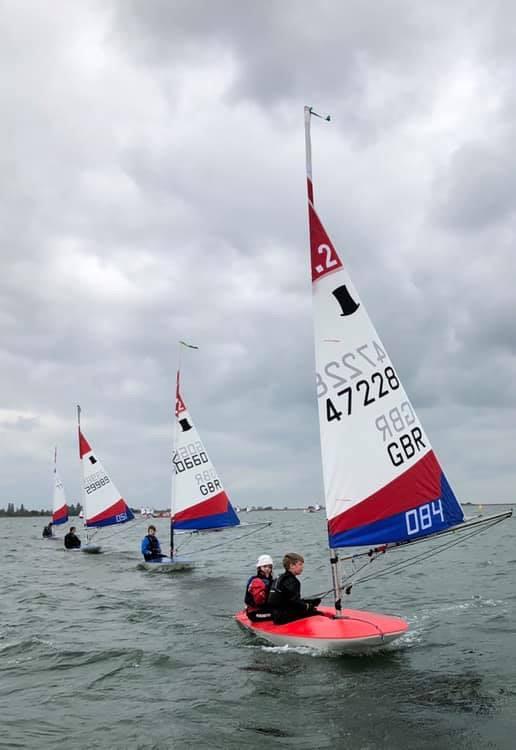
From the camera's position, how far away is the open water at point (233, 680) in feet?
20.4

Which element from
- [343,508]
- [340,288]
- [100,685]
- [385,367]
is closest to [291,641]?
[343,508]

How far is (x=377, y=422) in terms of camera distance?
360 inches

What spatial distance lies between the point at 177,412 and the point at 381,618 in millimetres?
13170

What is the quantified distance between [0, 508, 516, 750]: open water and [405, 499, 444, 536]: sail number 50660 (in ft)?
5.71

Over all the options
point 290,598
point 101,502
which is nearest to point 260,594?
point 290,598

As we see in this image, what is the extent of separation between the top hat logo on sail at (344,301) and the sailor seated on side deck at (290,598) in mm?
3597

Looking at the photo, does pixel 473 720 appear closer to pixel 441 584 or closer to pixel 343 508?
pixel 343 508

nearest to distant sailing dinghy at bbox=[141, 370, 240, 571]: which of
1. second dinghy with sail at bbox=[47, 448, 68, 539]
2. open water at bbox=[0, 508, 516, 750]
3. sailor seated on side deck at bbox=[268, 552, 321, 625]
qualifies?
open water at bbox=[0, 508, 516, 750]

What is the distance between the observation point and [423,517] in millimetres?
8945

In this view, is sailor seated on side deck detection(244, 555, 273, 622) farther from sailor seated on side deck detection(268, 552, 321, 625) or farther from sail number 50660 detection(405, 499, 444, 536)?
sail number 50660 detection(405, 499, 444, 536)

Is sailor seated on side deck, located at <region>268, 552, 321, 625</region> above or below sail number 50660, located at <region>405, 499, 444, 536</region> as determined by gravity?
below

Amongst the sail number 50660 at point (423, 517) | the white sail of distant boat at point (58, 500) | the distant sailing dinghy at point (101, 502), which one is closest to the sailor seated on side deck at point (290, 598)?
the sail number 50660 at point (423, 517)

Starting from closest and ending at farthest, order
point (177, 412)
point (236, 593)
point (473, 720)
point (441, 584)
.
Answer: point (473, 720) → point (236, 593) → point (441, 584) → point (177, 412)

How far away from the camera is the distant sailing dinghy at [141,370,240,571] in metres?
20.9
